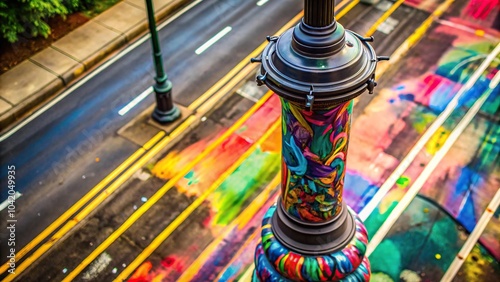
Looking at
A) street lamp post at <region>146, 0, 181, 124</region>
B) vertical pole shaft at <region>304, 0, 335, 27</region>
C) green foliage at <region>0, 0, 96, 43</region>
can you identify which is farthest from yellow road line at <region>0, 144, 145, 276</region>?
vertical pole shaft at <region>304, 0, 335, 27</region>

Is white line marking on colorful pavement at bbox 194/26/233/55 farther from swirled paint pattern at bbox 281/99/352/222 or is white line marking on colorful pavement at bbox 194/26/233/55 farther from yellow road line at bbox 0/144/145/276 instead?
swirled paint pattern at bbox 281/99/352/222

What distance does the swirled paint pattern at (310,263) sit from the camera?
287 inches

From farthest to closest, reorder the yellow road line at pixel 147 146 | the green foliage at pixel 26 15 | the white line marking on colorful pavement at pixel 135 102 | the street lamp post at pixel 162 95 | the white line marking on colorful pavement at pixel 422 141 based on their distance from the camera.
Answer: the green foliage at pixel 26 15 < the white line marking on colorful pavement at pixel 135 102 < the street lamp post at pixel 162 95 < the white line marking on colorful pavement at pixel 422 141 < the yellow road line at pixel 147 146

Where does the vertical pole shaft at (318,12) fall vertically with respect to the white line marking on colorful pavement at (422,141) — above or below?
above

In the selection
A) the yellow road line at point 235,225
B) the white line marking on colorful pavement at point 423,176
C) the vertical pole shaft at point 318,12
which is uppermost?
the vertical pole shaft at point 318,12

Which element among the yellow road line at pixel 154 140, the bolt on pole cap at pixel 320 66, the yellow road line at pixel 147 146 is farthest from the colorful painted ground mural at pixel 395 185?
the bolt on pole cap at pixel 320 66

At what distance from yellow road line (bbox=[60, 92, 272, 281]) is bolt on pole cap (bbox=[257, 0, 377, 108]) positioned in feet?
23.4

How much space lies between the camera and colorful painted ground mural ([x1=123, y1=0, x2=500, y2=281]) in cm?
1129

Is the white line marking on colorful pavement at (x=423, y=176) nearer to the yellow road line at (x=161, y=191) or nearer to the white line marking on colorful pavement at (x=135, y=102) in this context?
the yellow road line at (x=161, y=191)

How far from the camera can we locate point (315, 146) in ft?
21.0

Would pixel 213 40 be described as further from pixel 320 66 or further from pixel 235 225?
pixel 320 66

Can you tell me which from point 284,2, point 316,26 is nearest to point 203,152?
point 284,2

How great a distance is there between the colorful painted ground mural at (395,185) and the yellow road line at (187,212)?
0.14 ft

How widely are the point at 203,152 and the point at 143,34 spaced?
5766 millimetres
